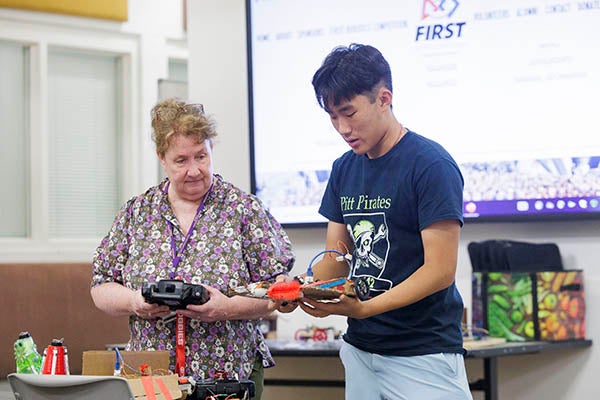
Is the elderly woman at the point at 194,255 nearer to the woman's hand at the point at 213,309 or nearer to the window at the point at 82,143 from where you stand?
the woman's hand at the point at 213,309

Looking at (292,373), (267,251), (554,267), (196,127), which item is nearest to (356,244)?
(267,251)

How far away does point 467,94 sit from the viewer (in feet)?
11.9

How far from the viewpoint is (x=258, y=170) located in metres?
3.99

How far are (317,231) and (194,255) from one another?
1642 millimetres

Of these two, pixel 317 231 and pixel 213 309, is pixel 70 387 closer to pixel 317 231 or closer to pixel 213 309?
pixel 213 309

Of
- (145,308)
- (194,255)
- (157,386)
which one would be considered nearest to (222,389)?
(157,386)

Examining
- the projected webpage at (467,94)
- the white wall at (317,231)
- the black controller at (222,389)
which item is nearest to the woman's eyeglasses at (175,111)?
the black controller at (222,389)

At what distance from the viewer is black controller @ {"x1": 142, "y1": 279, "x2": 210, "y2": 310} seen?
212 cm

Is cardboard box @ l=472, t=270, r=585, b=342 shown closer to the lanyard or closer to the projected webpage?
the projected webpage

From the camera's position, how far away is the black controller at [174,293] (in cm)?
212

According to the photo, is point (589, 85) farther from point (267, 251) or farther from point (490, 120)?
point (267, 251)

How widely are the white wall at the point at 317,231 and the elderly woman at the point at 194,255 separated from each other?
131 cm

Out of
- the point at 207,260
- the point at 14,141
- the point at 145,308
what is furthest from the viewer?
the point at 14,141

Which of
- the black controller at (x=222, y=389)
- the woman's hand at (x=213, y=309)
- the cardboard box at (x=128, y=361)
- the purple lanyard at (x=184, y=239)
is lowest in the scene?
the black controller at (x=222, y=389)
